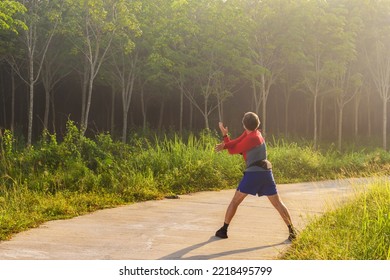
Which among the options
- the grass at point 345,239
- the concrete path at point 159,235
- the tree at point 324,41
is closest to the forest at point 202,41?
the tree at point 324,41

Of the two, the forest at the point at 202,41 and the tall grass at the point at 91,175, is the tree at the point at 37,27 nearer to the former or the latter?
the forest at the point at 202,41

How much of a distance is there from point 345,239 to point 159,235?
7.46ft

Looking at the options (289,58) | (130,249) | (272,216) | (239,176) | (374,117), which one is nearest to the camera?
(130,249)

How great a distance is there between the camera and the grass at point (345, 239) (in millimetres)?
5348

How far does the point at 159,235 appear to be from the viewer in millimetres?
6867

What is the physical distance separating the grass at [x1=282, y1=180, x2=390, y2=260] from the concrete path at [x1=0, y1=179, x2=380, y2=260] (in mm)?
288

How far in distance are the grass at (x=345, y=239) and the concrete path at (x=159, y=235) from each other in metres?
0.29

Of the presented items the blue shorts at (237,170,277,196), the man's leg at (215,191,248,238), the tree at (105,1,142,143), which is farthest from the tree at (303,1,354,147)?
the blue shorts at (237,170,277,196)

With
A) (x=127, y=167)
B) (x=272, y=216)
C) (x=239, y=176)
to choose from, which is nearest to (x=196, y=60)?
(x=239, y=176)

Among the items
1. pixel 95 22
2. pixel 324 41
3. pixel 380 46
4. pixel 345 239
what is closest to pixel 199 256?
pixel 345 239

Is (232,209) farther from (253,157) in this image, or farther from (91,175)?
(91,175)

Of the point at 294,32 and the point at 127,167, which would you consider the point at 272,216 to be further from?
the point at 294,32

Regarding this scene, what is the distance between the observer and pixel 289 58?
27125 millimetres

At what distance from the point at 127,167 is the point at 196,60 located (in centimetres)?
1643
